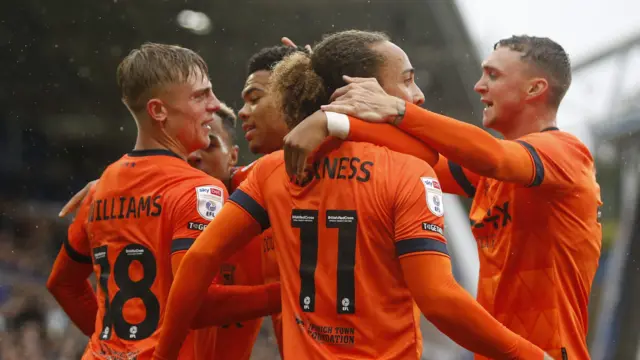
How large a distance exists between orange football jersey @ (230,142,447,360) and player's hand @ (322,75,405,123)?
0.13 metres

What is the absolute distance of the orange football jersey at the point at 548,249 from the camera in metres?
2.97

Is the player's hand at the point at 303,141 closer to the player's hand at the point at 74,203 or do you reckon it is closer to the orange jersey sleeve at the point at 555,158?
the orange jersey sleeve at the point at 555,158

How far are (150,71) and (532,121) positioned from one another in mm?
1598

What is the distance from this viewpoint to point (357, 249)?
90.7 inches

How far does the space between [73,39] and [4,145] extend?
2.09 metres

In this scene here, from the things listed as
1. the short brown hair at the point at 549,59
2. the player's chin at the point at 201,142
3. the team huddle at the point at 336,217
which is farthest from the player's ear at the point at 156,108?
the short brown hair at the point at 549,59

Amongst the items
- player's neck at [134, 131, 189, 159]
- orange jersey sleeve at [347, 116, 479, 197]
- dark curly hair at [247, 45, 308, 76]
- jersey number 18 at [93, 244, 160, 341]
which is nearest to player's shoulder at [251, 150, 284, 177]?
orange jersey sleeve at [347, 116, 479, 197]

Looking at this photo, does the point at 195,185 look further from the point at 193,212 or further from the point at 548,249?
the point at 548,249

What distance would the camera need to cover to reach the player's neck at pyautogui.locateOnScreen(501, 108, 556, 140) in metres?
3.33

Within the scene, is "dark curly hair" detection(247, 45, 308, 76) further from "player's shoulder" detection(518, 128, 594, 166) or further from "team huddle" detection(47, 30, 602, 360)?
"player's shoulder" detection(518, 128, 594, 166)

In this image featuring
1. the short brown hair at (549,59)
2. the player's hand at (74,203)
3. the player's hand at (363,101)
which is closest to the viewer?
the player's hand at (363,101)

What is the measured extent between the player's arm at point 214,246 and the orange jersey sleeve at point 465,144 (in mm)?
558

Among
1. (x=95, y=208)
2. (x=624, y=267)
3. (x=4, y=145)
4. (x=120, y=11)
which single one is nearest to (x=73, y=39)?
(x=120, y=11)

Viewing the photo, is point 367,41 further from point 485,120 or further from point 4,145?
point 4,145
